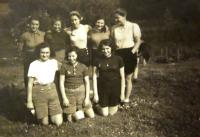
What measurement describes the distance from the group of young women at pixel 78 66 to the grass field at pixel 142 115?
0.87 ft

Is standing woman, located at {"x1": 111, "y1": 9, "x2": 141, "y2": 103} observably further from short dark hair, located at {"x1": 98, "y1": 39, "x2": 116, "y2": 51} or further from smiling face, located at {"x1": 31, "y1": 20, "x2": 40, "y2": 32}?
smiling face, located at {"x1": 31, "y1": 20, "x2": 40, "y2": 32}

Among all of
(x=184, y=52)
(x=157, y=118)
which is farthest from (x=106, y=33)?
(x=184, y=52)

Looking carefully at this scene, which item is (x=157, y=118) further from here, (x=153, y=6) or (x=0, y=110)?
(x=153, y=6)

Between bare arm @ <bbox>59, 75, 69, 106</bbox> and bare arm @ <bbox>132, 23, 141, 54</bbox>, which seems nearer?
bare arm @ <bbox>59, 75, 69, 106</bbox>

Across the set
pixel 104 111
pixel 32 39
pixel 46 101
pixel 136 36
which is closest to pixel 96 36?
pixel 136 36

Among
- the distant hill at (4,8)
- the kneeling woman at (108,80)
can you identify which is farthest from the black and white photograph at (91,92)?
the distant hill at (4,8)

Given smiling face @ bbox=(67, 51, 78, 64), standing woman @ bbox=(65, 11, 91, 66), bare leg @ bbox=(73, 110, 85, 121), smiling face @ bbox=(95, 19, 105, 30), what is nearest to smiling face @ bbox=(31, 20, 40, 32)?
standing woman @ bbox=(65, 11, 91, 66)

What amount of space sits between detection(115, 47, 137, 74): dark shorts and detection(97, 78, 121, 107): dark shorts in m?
0.47

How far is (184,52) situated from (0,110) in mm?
7010

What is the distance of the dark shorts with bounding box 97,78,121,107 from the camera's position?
22.0ft

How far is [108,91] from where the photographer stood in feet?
22.1

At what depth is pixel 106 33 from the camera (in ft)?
22.4

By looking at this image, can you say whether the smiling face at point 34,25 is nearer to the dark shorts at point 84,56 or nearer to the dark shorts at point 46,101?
the dark shorts at point 84,56

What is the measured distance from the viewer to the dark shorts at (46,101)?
6.09 meters
